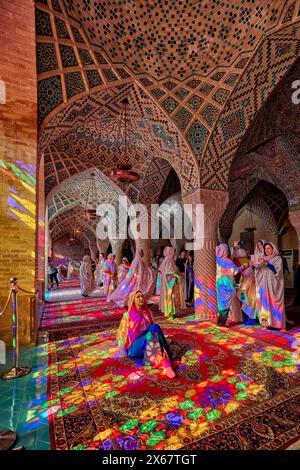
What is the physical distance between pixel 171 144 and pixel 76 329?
5.81 m

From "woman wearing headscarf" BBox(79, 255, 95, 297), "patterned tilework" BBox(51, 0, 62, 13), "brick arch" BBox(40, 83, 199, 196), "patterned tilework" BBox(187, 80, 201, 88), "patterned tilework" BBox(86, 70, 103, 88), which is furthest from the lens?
"woman wearing headscarf" BBox(79, 255, 95, 297)

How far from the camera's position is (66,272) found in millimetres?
28078

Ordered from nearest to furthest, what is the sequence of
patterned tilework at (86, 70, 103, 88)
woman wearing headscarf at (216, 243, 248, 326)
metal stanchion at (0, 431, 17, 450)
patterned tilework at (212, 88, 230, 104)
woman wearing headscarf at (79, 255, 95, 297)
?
metal stanchion at (0, 431, 17, 450) → woman wearing headscarf at (216, 243, 248, 326) → patterned tilework at (86, 70, 103, 88) → patterned tilework at (212, 88, 230, 104) → woman wearing headscarf at (79, 255, 95, 297)

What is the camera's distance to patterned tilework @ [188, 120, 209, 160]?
6.94 meters

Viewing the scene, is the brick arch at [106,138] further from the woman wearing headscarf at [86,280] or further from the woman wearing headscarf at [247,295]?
the woman wearing headscarf at [86,280]

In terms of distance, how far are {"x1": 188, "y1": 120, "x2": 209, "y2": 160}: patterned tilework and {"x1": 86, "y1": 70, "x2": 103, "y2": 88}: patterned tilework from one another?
2.70 metres

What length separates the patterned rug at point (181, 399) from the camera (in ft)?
6.87

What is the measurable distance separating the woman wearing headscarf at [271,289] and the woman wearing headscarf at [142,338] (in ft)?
10.3

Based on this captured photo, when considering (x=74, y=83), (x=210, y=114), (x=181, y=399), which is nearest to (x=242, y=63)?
(x=210, y=114)

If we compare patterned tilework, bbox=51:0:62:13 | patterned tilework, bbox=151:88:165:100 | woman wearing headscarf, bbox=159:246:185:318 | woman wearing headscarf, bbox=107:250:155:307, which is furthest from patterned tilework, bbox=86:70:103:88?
woman wearing headscarf, bbox=107:250:155:307

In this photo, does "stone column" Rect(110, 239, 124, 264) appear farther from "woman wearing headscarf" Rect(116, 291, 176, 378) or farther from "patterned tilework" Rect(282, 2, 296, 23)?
"patterned tilework" Rect(282, 2, 296, 23)

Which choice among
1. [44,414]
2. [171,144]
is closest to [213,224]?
[171,144]

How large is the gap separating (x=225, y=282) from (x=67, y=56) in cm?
625

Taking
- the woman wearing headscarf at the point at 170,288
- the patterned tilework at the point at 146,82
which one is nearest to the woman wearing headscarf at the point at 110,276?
the woman wearing headscarf at the point at 170,288
